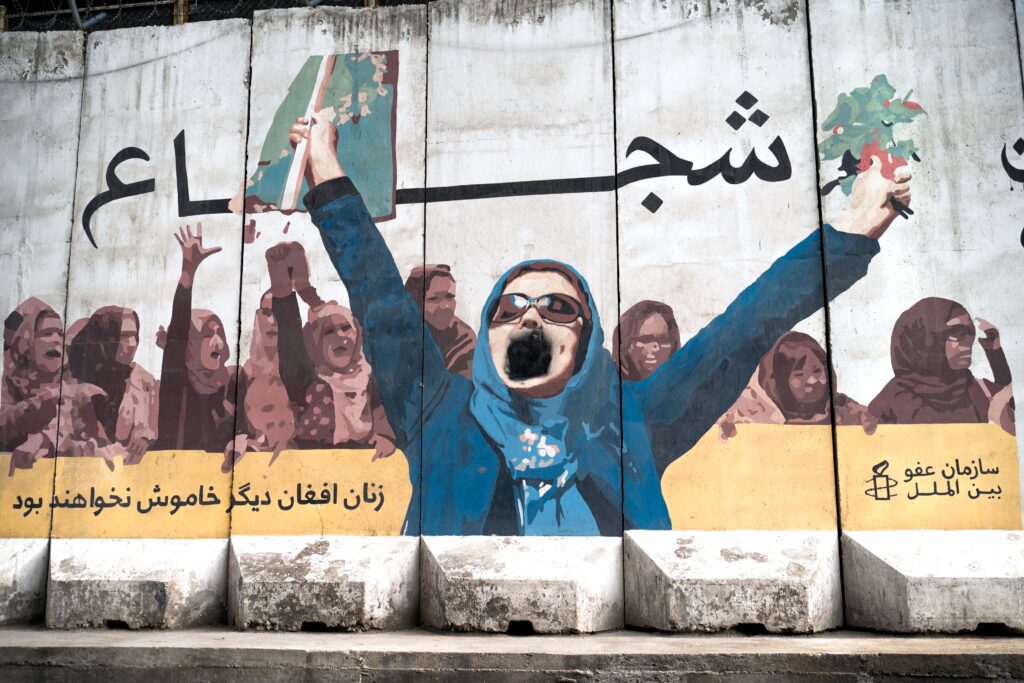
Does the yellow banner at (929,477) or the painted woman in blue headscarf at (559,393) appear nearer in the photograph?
the yellow banner at (929,477)

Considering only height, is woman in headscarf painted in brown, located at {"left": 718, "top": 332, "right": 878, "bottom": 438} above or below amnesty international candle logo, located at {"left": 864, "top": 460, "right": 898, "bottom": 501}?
above

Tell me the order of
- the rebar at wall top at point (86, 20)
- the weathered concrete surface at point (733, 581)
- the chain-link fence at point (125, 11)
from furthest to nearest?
the chain-link fence at point (125, 11) < the rebar at wall top at point (86, 20) < the weathered concrete surface at point (733, 581)

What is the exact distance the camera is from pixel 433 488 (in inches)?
249

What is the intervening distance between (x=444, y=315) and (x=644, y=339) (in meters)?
1.42

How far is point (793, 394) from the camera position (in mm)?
6062

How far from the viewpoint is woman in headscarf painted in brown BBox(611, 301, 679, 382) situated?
6.25 m

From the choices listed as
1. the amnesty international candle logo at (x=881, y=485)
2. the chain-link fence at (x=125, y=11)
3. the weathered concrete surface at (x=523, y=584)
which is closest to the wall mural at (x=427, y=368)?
the amnesty international candle logo at (x=881, y=485)

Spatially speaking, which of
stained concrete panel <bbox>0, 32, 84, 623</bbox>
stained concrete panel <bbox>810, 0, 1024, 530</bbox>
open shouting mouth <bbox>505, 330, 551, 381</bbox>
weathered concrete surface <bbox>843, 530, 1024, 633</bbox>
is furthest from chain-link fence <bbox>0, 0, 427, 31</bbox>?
weathered concrete surface <bbox>843, 530, 1024, 633</bbox>

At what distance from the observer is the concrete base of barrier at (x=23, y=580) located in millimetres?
6566

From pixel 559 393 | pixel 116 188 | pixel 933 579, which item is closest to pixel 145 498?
pixel 116 188

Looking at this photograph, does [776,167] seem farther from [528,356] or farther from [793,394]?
[528,356]

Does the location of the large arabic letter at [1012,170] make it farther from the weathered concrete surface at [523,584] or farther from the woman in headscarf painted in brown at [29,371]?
the woman in headscarf painted in brown at [29,371]

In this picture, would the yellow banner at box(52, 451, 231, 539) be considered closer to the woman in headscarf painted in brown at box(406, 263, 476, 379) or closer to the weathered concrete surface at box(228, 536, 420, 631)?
the weathered concrete surface at box(228, 536, 420, 631)

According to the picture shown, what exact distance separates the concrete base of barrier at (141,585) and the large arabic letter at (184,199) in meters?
2.44
